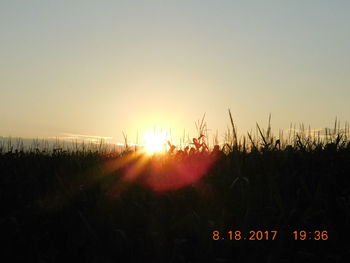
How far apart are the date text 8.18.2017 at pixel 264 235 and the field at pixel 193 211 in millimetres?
11

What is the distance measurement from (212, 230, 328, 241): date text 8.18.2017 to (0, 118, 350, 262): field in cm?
1

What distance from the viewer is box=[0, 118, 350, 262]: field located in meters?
3.93

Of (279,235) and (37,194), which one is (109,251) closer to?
(279,235)

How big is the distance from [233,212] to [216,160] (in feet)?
6.78

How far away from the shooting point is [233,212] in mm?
4543

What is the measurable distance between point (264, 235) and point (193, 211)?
0.82 meters

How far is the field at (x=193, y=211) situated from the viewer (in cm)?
393

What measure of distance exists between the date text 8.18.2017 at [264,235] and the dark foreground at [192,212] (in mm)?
12

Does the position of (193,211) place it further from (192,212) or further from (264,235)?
(264,235)

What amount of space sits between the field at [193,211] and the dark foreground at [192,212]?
12mm

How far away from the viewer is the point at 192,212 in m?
4.47

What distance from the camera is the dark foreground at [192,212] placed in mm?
3920

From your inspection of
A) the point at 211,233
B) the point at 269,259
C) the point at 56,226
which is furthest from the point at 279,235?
the point at 56,226

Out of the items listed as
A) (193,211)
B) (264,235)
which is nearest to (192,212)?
(193,211)
